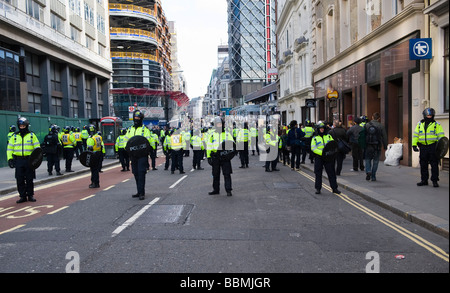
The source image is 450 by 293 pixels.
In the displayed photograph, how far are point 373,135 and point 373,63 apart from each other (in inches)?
319

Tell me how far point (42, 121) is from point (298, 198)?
1987 cm

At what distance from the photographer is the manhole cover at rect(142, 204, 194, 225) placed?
7.27 meters

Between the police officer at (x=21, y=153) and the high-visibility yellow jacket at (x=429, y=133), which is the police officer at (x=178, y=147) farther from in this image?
the high-visibility yellow jacket at (x=429, y=133)

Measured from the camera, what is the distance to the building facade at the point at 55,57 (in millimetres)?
25234

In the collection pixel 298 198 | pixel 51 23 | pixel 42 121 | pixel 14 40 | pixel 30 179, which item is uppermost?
pixel 51 23

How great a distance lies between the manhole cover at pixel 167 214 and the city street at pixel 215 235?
19 mm

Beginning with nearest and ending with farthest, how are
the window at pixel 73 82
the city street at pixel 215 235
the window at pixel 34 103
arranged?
the city street at pixel 215 235, the window at pixel 34 103, the window at pixel 73 82

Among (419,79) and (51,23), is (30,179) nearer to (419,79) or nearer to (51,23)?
(419,79)

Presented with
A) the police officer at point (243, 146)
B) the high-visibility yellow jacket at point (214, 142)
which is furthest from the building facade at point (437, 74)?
the police officer at point (243, 146)

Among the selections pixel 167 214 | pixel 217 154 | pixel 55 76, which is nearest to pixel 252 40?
pixel 55 76

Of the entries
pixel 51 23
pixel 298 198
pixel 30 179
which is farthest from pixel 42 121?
pixel 298 198

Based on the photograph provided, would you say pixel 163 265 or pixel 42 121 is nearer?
pixel 163 265
